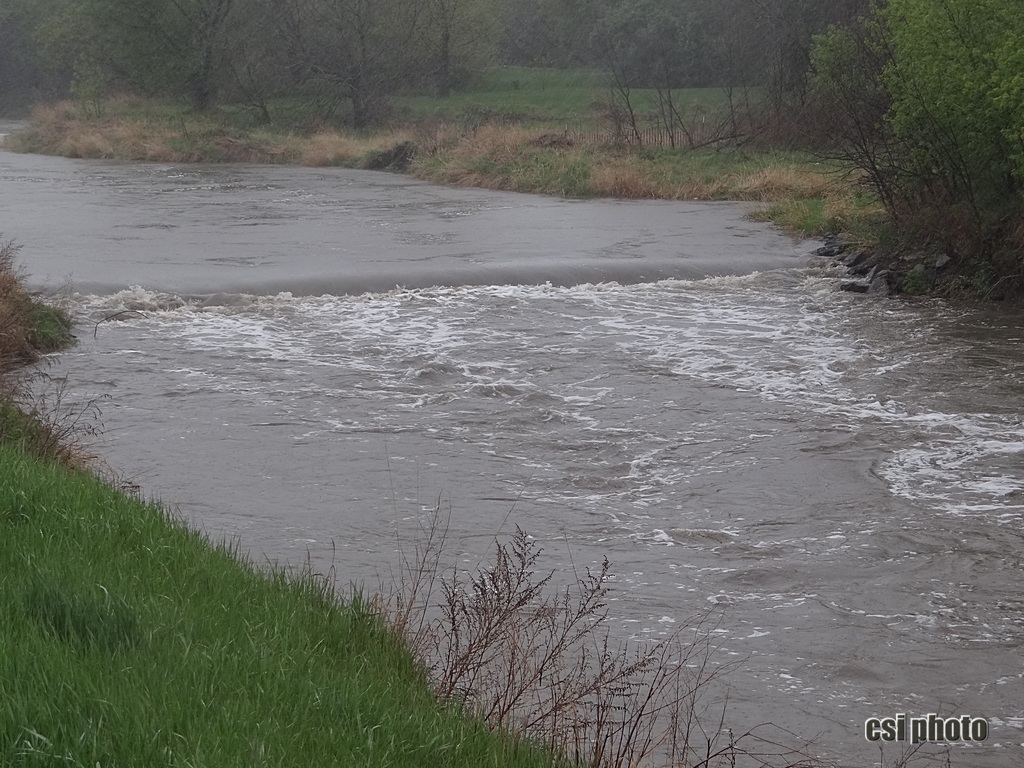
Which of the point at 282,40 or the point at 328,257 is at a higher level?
the point at 282,40

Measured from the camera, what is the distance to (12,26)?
98.7 metres

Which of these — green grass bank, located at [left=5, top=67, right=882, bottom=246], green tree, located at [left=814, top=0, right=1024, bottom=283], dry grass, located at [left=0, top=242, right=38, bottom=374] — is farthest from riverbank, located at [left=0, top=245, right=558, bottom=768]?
green grass bank, located at [left=5, top=67, right=882, bottom=246]

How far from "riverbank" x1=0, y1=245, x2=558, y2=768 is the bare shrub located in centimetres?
30

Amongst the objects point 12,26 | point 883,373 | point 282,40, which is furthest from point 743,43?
point 12,26

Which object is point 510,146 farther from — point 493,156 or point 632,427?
point 632,427

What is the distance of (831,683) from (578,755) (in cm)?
271

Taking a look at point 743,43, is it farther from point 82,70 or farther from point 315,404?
point 315,404

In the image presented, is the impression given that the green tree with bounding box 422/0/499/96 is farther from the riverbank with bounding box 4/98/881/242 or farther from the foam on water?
the foam on water

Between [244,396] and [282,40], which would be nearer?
[244,396]

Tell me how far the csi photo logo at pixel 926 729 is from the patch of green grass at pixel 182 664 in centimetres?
249

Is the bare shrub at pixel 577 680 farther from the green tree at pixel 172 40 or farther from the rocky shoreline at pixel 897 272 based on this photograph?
the green tree at pixel 172 40

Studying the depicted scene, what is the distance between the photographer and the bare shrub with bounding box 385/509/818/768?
5.20 m

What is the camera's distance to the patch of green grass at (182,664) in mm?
3471

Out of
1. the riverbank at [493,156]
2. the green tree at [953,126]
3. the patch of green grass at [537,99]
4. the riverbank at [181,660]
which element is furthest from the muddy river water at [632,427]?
the patch of green grass at [537,99]
